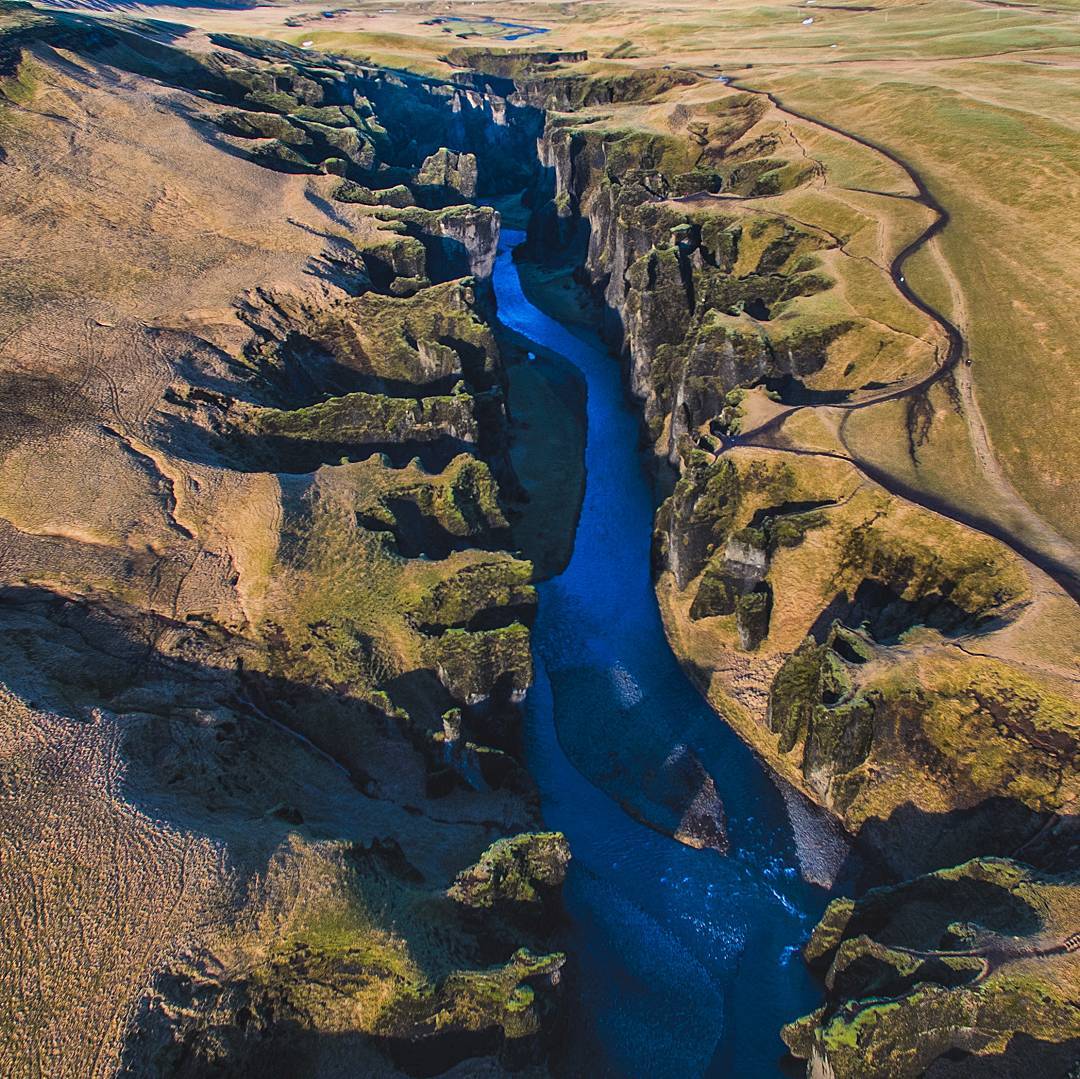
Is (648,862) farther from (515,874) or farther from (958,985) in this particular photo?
(958,985)

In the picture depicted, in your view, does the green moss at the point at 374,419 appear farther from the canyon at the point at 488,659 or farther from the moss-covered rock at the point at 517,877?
the moss-covered rock at the point at 517,877

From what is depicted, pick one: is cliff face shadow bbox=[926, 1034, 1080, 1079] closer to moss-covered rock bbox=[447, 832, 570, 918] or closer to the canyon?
the canyon

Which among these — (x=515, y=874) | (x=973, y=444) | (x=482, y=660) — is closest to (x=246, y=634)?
(x=482, y=660)

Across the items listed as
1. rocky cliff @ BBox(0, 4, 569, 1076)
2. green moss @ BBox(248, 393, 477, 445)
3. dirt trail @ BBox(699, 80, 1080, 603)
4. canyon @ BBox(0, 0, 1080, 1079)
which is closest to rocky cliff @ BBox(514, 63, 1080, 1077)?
canyon @ BBox(0, 0, 1080, 1079)

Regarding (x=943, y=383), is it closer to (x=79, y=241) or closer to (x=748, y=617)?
(x=748, y=617)

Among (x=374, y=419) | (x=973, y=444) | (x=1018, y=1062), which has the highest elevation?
(x=973, y=444)

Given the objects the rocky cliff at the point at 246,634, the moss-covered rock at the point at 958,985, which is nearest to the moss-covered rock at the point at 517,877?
the rocky cliff at the point at 246,634

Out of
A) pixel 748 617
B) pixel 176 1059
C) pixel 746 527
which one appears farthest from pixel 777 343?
pixel 176 1059

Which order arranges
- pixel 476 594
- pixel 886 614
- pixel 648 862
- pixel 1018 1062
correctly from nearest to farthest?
pixel 1018 1062
pixel 648 862
pixel 476 594
pixel 886 614

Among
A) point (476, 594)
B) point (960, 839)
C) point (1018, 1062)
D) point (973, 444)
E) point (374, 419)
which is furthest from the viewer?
point (374, 419)

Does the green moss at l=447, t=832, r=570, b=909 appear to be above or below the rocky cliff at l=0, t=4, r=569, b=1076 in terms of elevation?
below
